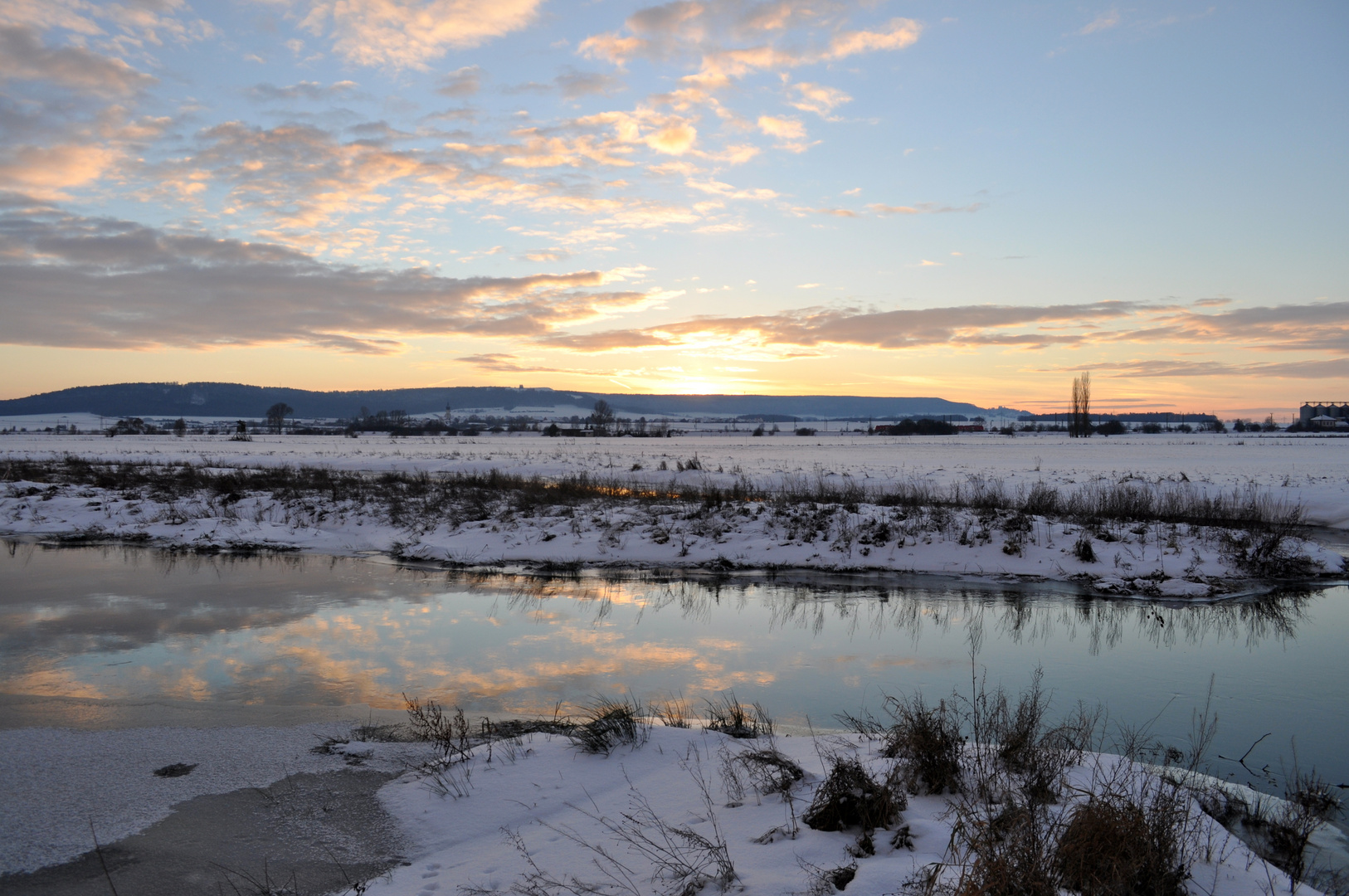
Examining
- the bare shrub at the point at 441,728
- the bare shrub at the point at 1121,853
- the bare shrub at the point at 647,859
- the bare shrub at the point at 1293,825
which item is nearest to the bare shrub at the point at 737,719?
the bare shrub at the point at 647,859

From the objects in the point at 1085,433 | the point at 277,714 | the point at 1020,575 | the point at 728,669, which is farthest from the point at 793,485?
the point at 1085,433

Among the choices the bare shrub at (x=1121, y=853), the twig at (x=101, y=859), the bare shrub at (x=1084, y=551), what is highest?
the bare shrub at (x=1121, y=853)

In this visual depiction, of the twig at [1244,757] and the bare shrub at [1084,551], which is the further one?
the bare shrub at [1084,551]

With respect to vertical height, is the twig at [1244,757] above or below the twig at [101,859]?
below

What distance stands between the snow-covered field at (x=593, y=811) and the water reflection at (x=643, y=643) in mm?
1396

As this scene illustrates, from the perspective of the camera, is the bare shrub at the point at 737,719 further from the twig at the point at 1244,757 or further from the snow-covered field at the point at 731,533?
the snow-covered field at the point at 731,533

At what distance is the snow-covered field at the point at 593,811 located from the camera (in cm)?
418

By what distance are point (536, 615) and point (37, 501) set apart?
21044 mm

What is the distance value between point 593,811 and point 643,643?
5.16 m

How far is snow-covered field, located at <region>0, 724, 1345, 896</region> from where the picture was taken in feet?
13.7

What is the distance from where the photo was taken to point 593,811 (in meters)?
5.32

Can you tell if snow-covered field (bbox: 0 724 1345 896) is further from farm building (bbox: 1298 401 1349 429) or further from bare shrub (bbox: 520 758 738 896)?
farm building (bbox: 1298 401 1349 429)

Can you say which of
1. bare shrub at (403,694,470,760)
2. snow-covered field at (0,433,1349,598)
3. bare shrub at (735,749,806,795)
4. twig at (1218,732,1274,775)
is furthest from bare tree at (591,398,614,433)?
bare shrub at (735,749,806,795)

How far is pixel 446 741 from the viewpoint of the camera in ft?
20.8
